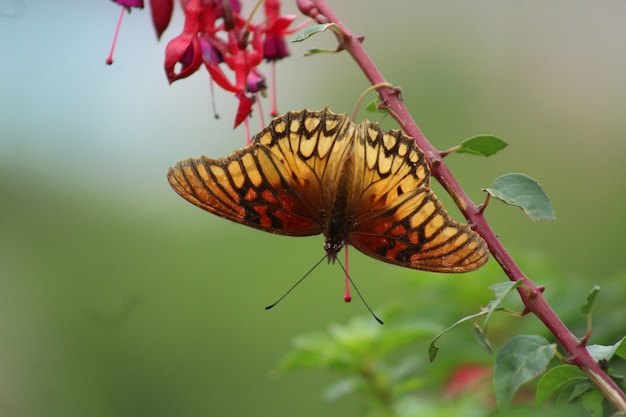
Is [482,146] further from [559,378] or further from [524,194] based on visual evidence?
[559,378]

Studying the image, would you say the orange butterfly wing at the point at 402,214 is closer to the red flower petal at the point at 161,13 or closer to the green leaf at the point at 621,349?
the green leaf at the point at 621,349

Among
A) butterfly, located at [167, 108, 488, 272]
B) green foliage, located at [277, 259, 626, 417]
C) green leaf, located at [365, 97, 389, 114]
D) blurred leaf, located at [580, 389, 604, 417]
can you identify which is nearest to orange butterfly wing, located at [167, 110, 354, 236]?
butterfly, located at [167, 108, 488, 272]

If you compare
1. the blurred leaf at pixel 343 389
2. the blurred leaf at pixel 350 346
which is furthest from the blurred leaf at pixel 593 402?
the blurred leaf at pixel 343 389

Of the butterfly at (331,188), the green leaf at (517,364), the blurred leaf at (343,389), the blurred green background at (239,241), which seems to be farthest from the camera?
the blurred green background at (239,241)

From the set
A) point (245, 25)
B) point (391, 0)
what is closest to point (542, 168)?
point (391, 0)

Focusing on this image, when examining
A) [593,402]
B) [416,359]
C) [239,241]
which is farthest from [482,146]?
[239,241]

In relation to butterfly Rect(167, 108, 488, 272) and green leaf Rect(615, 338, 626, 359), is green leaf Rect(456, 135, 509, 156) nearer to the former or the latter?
butterfly Rect(167, 108, 488, 272)

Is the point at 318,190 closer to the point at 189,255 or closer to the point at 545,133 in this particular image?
the point at 189,255
